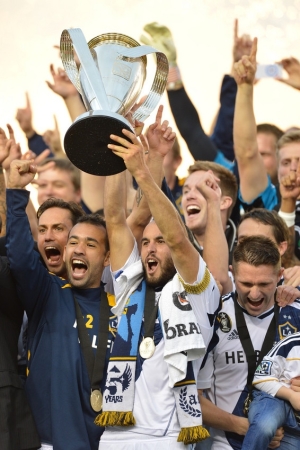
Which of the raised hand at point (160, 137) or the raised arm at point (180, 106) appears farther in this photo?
the raised arm at point (180, 106)

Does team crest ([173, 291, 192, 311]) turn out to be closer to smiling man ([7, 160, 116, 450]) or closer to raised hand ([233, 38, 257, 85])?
smiling man ([7, 160, 116, 450])

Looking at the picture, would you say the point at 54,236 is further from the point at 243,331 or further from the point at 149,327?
the point at 243,331

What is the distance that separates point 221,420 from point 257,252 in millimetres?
862

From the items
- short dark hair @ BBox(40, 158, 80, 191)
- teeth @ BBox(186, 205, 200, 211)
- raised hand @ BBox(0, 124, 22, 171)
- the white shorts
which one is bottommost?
the white shorts

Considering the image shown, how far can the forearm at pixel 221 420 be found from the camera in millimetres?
4605

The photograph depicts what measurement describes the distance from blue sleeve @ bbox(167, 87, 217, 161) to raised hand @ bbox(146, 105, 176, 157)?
1.78 m

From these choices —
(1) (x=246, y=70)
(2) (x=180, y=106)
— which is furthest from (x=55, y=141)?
(1) (x=246, y=70)

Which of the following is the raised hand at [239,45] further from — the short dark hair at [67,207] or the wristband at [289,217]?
the short dark hair at [67,207]

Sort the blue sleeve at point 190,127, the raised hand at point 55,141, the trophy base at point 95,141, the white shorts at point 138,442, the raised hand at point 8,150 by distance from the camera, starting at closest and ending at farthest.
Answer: the trophy base at point 95,141 → the white shorts at point 138,442 → the raised hand at point 8,150 → the blue sleeve at point 190,127 → the raised hand at point 55,141

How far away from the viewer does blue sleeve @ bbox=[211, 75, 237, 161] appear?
7.10m

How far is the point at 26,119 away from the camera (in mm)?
7891

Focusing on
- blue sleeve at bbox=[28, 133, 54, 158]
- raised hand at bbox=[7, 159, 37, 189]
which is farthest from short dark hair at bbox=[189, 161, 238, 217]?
blue sleeve at bbox=[28, 133, 54, 158]

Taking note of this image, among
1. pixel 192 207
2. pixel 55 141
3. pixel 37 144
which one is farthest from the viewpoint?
pixel 55 141

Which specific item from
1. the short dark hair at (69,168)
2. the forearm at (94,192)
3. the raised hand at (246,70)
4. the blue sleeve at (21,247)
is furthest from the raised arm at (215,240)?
the forearm at (94,192)
